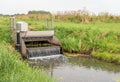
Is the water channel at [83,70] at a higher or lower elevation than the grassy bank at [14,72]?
lower

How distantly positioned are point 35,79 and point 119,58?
8.46 metres

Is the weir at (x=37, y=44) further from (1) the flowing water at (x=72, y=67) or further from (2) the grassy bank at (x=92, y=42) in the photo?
(2) the grassy bank at (x=92, y=42)

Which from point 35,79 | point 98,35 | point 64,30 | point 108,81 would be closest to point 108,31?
point 98,35

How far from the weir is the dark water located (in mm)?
1356

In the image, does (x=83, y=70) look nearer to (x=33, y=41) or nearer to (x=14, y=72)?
(x=33, y=41)

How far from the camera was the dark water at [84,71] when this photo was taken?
13.4m

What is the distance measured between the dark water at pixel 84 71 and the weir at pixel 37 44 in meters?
1.36

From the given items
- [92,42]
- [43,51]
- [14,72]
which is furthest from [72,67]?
[14,72]

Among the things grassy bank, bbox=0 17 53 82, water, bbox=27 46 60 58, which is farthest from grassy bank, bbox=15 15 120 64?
grassy bank, bbox=0 17 53 82

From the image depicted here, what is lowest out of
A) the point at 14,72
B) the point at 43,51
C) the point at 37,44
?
the point at 43,51

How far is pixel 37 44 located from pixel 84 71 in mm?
5825

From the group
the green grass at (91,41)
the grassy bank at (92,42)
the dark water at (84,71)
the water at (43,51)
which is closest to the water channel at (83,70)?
the dark water at (84,71)

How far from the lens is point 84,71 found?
593 inches

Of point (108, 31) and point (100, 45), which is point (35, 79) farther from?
point (108, 31)
